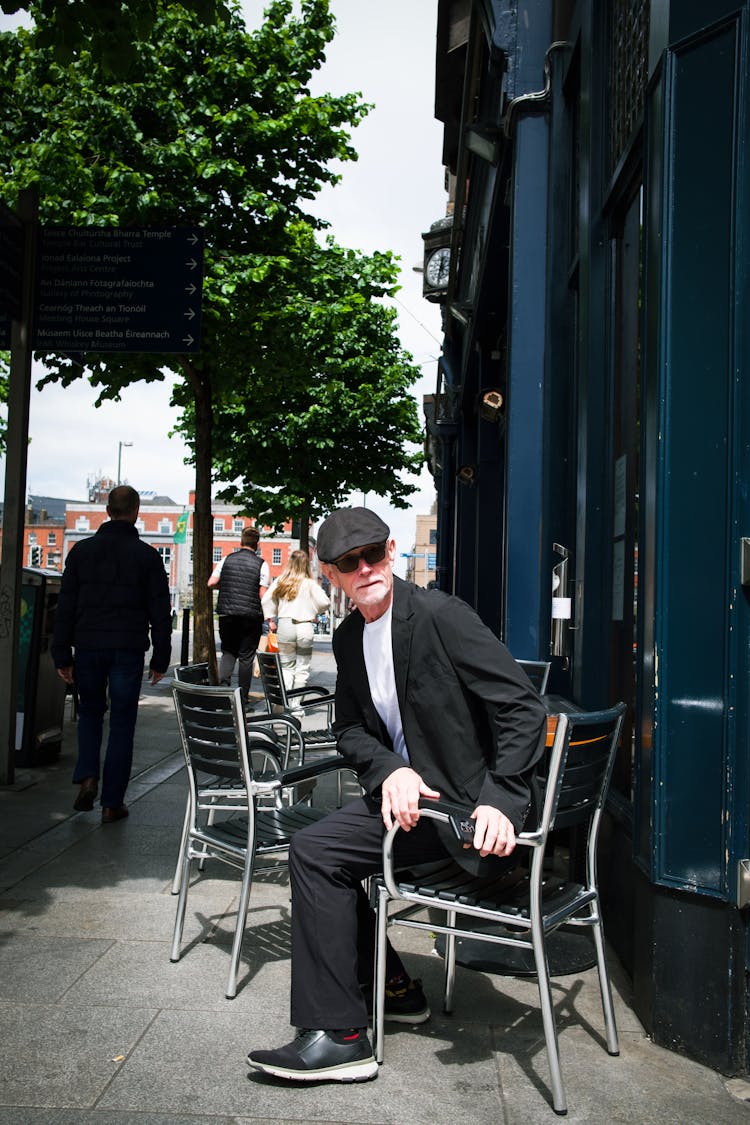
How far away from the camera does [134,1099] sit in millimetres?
2875

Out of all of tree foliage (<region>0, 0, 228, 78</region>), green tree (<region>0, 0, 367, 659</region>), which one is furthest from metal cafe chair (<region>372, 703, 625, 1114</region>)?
green tree (<region>0, 0, 367, 659</region>)

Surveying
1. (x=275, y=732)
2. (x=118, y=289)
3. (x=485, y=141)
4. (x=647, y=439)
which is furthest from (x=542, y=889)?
(x=485, y=141)

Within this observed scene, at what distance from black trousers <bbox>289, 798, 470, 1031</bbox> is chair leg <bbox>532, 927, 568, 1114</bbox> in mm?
470

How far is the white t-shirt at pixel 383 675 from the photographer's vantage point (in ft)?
10.7

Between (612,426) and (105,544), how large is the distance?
10.2ft

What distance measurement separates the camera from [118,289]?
7887mm

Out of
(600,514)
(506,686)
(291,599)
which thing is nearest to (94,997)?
(506,686)

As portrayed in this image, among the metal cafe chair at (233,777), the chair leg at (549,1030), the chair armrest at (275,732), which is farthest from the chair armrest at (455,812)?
the chair armrest at (275,732)

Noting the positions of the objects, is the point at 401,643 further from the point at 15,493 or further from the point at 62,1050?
the point at 15,493

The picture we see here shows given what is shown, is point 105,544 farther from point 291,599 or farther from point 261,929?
point 291,599

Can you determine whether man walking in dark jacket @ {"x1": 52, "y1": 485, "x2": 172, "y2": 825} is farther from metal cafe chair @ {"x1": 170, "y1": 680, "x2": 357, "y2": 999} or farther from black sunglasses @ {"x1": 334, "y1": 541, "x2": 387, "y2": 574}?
black sunglasses @ {"x1": 334, "y1": 541, "x2": 387, "y2": 574}

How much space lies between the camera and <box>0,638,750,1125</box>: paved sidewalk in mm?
2875

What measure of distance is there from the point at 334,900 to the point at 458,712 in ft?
2.20

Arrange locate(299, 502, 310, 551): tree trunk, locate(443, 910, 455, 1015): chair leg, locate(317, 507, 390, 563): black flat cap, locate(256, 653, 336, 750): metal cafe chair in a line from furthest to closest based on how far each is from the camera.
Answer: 1. locate(299, 502, 310, 551): tree trunk
2. locate(256, 653, 336, 750): metal cafe chair
3. locate(443, 910, 455, 1015): chair leg
4. locate(317, 507, 390, 563): black flat cap
